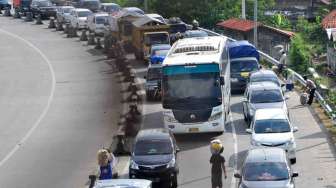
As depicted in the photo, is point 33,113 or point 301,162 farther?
point 33,113

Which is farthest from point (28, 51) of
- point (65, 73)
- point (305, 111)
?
point (305, 111)

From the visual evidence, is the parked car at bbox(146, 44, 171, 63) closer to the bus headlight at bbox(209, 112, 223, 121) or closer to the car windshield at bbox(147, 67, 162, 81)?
the car windshield at bbox(147, 67, 162, 81)

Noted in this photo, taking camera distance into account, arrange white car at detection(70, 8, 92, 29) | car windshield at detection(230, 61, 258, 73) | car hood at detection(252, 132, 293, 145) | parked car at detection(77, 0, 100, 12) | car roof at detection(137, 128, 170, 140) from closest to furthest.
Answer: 1. car roof at detection(137, 128, 170, 140)
2. car hood at detection(252, 132, 293, 145)
3. car windshield at detection(230, 61, 258, 73)
4. white car at detection(70, 8, 92, 29)
5. parked car at detection(77, 0, 100, 12)

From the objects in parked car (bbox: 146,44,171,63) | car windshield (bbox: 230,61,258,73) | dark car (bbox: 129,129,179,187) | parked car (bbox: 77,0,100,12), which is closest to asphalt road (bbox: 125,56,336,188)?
dark car (bbox: 129,129,179,187)

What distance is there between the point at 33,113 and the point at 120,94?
5.15m

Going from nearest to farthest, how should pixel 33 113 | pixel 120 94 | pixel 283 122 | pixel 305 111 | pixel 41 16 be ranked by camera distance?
pixel 283 122, pixel 305 111, pixel 33 113, pixel 120 94, pixel 41 16

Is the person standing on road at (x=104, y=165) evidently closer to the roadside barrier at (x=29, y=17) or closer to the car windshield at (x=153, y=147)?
the car windshield at (x=153, y=147)

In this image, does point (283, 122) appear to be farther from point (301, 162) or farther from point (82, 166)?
point (82, 166)

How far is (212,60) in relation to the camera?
31500 mm

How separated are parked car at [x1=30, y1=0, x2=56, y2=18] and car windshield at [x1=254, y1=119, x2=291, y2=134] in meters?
52.7

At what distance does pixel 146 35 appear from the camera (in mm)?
50625

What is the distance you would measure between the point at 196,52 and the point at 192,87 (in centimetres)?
235

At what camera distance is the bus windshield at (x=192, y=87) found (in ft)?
102

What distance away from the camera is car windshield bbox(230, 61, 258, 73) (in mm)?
40844
